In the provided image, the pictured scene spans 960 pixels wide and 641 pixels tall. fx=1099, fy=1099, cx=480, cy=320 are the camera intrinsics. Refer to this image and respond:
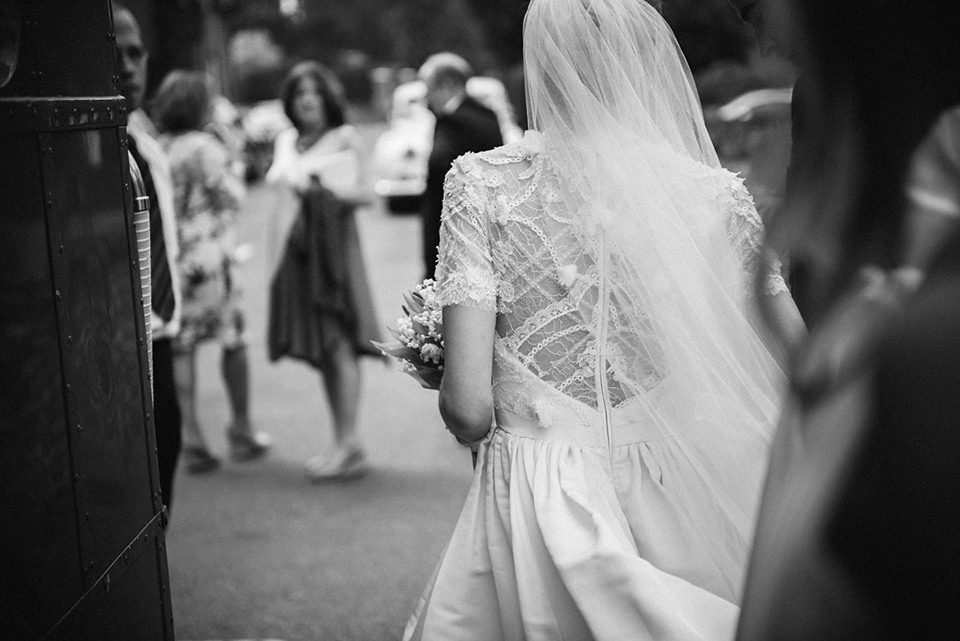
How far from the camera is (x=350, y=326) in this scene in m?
6.64

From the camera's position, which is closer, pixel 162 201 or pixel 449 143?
pixel 162 201

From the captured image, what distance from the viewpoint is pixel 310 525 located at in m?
5.76

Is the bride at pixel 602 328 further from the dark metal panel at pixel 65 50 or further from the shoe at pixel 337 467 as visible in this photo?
the shoe at pixel 337 467

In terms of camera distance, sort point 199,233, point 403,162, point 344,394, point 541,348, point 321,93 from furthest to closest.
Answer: point 403,162 → point 321,93 → point 344,394 → point 199,233 → point 541,348

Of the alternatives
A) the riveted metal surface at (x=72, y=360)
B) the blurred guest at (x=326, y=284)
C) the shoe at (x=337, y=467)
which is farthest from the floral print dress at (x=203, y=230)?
the riveted metal surface at (x=72, y=360)

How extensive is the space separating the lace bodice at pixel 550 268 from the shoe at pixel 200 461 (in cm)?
445

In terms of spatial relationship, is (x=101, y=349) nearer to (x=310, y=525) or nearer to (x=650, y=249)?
(x=650, y=249)

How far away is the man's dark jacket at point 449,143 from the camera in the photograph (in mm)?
6863

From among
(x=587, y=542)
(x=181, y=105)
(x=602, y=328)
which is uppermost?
(x=181, y=105)

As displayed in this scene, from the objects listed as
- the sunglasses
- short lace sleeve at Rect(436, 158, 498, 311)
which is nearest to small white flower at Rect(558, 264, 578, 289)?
short lace sleeve at Rect(436, 158, 498, 311)

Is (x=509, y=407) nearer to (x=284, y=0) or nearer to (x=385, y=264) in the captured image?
(x=385, y=264)

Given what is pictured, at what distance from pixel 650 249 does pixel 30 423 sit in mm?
1441

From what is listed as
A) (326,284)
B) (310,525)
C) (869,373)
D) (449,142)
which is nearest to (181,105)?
(326,284)

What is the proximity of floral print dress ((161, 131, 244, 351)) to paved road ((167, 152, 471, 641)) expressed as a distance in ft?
3.09
